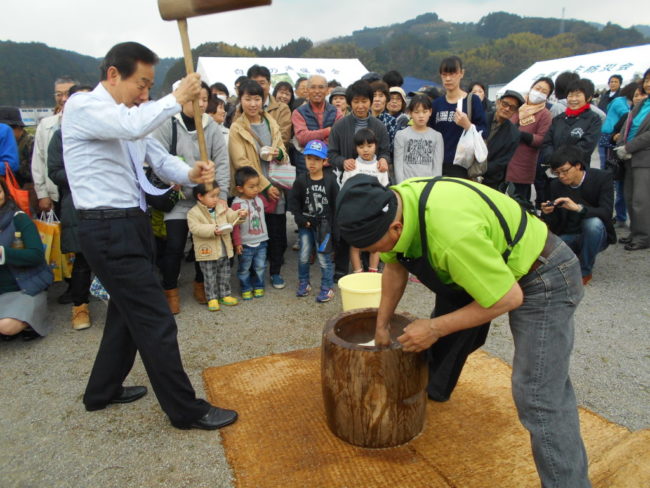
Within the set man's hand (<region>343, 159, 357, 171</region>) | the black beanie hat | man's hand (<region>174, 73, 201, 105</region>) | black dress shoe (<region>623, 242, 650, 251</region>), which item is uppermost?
man's hand (<region>174, 73, 201, 105</region>)

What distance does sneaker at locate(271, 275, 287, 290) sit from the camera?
476cm

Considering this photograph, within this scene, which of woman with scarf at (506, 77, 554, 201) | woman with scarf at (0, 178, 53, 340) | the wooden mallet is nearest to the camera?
the wooden mallet

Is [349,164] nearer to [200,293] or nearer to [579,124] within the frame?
[200,293]

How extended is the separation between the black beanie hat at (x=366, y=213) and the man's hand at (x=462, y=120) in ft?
10.4

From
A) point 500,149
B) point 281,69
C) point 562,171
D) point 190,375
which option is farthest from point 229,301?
point 281,69

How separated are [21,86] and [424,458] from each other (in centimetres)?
5743

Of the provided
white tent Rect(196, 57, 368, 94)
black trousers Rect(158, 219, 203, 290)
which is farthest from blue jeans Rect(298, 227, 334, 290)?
white tent Rect(196, 57, 368, 94)

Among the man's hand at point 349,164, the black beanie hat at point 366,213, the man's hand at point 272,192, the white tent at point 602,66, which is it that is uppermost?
the white tent at point 602,66

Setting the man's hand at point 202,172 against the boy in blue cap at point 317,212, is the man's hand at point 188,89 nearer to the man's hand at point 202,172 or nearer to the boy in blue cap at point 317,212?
the man's hand at point 202,172

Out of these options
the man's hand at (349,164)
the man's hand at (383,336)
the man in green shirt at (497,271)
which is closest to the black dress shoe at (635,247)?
the man's hand at (349,164)

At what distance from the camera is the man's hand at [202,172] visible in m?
2.54

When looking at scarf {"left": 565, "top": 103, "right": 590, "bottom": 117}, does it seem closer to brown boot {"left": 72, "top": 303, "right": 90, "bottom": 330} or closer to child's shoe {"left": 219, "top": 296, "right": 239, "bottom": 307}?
child's shoe {"left": 219, "top": 296, "right": 239, "bottom": 307}

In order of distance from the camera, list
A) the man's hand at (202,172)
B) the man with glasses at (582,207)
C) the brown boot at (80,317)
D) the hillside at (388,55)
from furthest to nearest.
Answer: the hillside at (388,55) < the man with glasses at (582,207) < the brown boot at (80,317) < the man's hand at (202,172)

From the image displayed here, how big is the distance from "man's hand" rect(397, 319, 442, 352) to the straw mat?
696 millimetres
